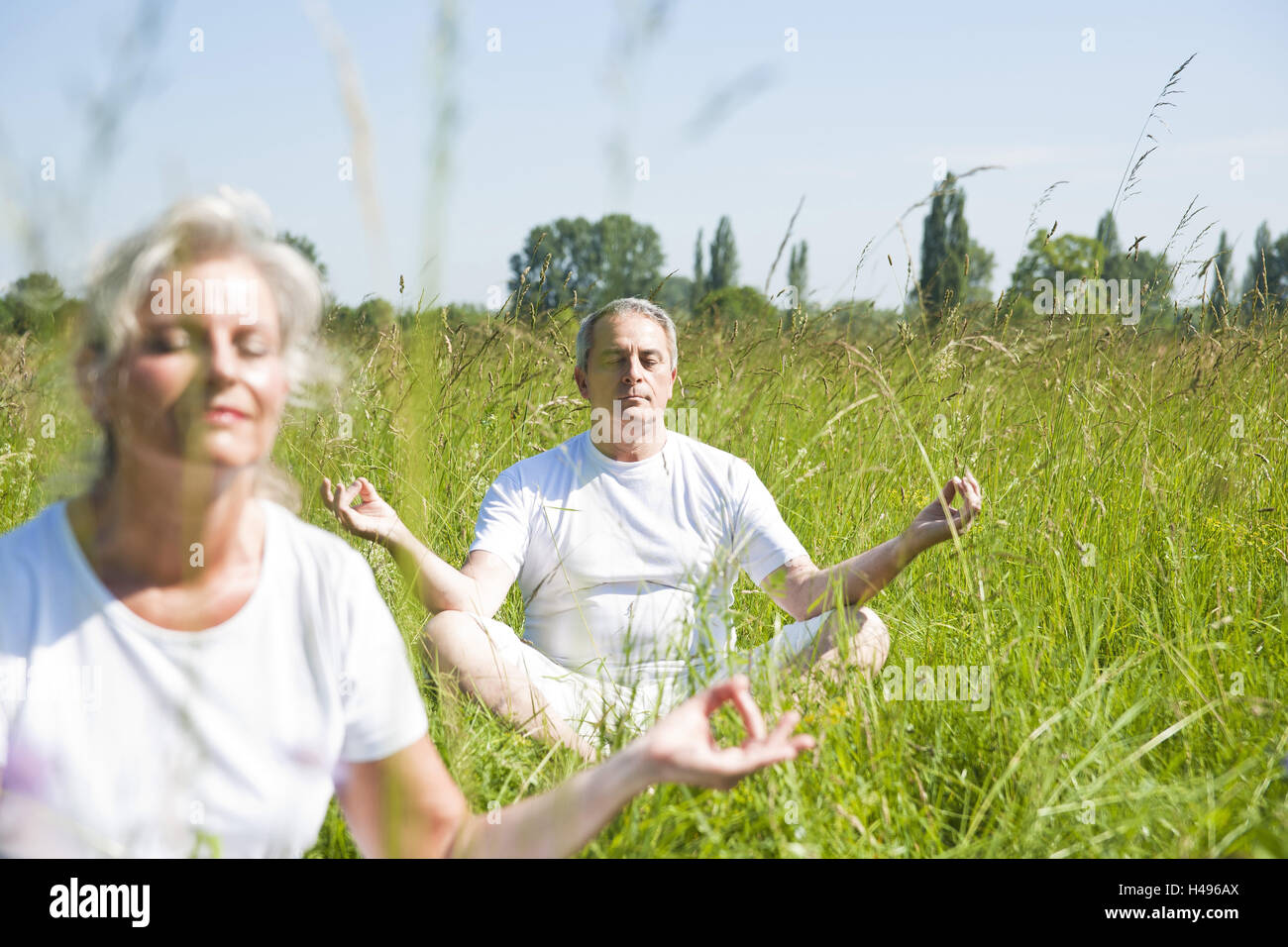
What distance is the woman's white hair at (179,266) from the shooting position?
1056 millimetres

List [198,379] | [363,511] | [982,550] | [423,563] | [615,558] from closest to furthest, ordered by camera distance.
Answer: [198,379], [363,511], [423,563], [982,550], [615,558]

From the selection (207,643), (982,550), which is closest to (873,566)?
(982,550)

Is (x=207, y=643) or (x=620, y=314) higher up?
(x=620, y=314)

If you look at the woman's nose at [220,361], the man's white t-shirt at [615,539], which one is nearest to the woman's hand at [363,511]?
the man's white t-shirt at [615,539]

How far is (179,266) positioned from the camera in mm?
1076

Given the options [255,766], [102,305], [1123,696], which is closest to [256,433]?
[102,305]

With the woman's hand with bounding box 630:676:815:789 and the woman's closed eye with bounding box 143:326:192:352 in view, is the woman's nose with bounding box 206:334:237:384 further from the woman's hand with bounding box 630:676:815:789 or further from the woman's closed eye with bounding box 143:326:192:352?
the woman's hand with bounding box 630:676:815:789

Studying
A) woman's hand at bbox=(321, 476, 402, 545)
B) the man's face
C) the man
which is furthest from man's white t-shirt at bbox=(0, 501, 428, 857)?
the man's face

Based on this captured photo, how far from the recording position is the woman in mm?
1033

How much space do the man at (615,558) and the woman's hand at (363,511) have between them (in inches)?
2.3

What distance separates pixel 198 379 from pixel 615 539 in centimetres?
167

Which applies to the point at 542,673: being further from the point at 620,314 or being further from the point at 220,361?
the point at 220,361

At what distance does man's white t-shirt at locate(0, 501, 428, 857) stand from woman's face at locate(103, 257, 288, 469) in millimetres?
174
